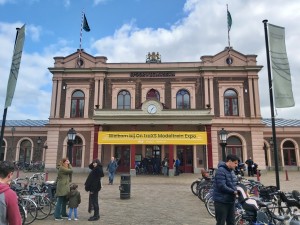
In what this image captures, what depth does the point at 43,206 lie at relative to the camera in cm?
839

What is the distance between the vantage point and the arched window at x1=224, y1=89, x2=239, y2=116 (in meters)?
26.1

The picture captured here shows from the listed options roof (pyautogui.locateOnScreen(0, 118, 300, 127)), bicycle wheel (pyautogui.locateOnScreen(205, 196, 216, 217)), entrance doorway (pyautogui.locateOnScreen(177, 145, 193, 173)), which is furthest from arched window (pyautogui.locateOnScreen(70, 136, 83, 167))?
bicycle wheel (pyautogui.locateOnScreen(205, 196, 216, 217))

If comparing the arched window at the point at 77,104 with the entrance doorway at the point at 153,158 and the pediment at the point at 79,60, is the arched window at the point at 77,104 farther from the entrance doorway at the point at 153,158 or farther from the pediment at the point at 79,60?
the entrance doorway at the point at 153,158

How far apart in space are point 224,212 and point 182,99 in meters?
21.9

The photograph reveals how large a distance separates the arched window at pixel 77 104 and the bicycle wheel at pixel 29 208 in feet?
63.8

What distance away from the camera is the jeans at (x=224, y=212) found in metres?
5.20

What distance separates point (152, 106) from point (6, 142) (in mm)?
18650

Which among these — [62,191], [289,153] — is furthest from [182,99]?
[62,191]

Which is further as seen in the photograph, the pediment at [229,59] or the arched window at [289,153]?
the arched window at [289,153]

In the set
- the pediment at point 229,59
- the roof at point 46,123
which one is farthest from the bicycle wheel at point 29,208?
the roof at point 46,123

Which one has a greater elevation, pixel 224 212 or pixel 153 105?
pixel 153 105

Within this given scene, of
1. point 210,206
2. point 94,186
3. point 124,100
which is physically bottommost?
point 210,206

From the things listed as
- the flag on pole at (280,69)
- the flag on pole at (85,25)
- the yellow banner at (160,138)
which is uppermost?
the flag on pole at (85,25)

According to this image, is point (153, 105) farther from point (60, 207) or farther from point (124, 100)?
point (60, 207)
